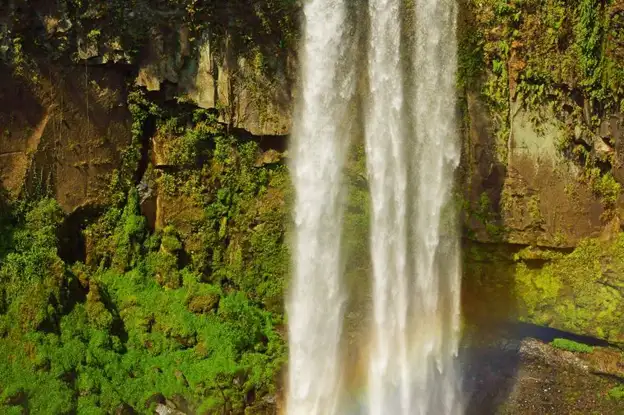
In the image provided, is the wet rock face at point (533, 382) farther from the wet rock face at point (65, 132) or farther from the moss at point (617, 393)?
the wet rock face at point (65, 132)

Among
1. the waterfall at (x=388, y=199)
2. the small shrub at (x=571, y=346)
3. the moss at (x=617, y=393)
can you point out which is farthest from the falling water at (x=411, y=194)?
the moss at (x=617, y=393)

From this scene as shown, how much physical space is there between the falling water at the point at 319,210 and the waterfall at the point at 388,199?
2 cm

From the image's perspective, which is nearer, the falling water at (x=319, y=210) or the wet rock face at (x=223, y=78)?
the falling water at (x=319, y=210)

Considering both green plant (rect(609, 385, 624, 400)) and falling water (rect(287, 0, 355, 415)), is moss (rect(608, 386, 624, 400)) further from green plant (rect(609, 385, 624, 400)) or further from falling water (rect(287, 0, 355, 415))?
falling water (rect(287, 0, 355, 415))

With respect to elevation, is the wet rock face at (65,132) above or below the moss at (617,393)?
above

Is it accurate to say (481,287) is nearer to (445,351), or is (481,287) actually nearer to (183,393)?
A: (445,351)

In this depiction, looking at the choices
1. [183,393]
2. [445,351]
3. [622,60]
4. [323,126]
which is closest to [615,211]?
[622,60]

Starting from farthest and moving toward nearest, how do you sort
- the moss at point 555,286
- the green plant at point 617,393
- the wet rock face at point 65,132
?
the moss at point 555,286, the green plant at point 617,393, the wet rock face at point 65,132

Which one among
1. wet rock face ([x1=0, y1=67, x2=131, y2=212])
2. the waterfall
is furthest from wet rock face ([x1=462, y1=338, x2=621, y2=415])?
wet rock face ([x1=0, y1=67, x2=131, y2=212])

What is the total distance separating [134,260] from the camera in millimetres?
14484

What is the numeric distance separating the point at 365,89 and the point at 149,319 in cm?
699

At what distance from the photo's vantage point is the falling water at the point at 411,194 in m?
13.6

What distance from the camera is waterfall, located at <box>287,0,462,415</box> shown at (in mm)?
13625

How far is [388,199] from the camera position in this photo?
45.6 feet
